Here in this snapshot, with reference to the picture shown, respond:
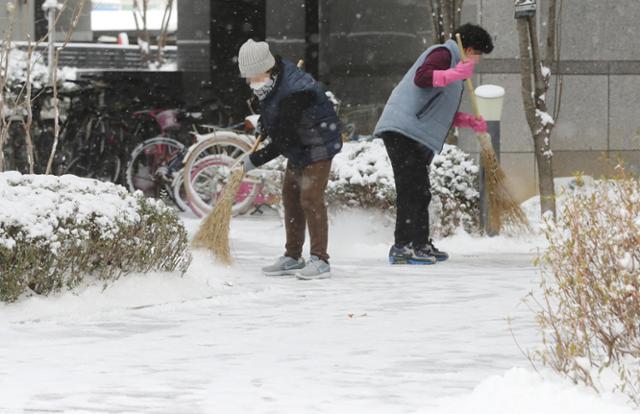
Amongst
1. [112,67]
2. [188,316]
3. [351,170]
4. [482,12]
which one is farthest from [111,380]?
[112,67]

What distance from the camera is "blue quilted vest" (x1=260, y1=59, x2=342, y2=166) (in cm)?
911

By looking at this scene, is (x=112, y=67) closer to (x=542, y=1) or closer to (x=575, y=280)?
(x=542, y=1)

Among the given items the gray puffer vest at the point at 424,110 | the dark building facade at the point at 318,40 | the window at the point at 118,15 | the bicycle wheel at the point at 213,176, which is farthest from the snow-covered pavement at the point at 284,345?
the window at the point at 118,15

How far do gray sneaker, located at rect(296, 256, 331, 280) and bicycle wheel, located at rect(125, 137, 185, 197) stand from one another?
564 centimetres

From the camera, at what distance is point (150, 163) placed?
15.1m

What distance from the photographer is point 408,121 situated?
984cm

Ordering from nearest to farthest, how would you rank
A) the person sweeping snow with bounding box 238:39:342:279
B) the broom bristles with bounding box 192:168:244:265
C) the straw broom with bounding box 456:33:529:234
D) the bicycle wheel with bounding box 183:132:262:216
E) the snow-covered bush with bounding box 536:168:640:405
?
the snow-covered bush with bounding box 536:168:640:405
the person sweeping snow with bounding box 238:39:342:279
the broom bristles with bounding box 192:168:244:265
the straw broom with bounding box 456:33:529:234
the bicycle wheel with bounding box 183:132:262:216

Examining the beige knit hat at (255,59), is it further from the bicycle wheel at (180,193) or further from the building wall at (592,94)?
the building wall at (592,94)

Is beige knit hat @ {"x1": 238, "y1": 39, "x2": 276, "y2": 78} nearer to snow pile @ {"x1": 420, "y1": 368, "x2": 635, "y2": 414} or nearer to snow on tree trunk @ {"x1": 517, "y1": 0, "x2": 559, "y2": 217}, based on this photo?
snow on tree trunk @ {"x1": 517, "y1": 0, "x2": 559, "y2": 217}

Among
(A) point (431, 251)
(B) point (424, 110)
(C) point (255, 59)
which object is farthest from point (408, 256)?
(C) point (255, 59)

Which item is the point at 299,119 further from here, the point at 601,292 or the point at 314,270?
the point at 601,292

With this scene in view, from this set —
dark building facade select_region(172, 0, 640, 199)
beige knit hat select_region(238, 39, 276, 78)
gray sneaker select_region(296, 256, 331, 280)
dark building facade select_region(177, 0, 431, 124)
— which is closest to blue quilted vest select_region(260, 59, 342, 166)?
beige knit hat select_region(238, 39, 276, 78)

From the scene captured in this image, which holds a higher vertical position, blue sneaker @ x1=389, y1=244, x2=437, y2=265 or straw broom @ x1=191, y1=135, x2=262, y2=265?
straw broom @ x1=191, y1=135, x2=262, y2=265

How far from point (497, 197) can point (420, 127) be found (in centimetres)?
146
